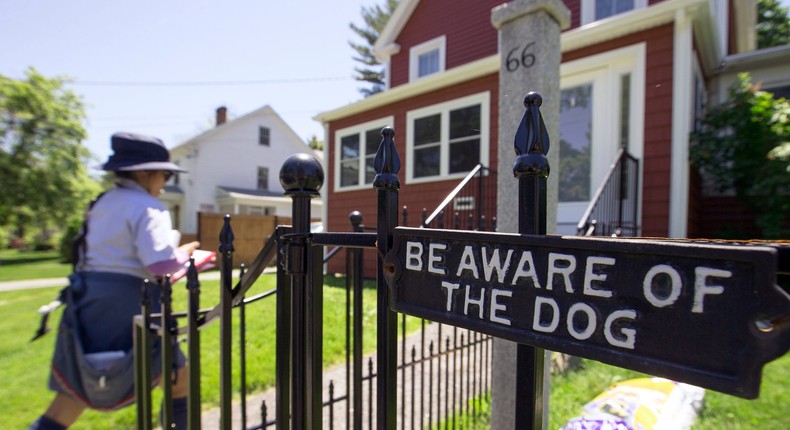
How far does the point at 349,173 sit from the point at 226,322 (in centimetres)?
753

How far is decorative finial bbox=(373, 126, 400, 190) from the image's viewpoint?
93 cm

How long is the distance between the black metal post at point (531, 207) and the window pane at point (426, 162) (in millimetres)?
6444

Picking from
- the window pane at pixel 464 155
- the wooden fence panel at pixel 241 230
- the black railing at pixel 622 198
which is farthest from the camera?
the wooden fence panel at pixel 241 230

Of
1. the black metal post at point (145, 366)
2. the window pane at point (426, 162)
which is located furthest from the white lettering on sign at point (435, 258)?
the window pane at point (426, 162)

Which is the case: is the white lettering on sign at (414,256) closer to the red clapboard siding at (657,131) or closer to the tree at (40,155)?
the red clapboard siding at (657,131)

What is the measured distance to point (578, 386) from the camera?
3133 millimetres

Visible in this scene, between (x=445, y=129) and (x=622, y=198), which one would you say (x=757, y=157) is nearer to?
(x=622, y=198)

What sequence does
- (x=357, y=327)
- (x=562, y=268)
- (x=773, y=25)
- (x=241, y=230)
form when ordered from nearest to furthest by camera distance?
(x=562, y=268) → (x=357, y=327) → (x=241, y=230) → (x=773, y=25)

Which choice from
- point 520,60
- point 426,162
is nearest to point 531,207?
point 520,60

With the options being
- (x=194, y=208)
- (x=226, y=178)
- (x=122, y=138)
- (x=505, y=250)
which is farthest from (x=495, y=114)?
(x=194, y=208)

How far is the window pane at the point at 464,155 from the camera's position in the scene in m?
6.86

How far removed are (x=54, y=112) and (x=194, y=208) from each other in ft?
38.3

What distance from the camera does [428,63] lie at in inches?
427

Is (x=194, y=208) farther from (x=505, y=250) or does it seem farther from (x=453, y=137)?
(x=505, y=250)
